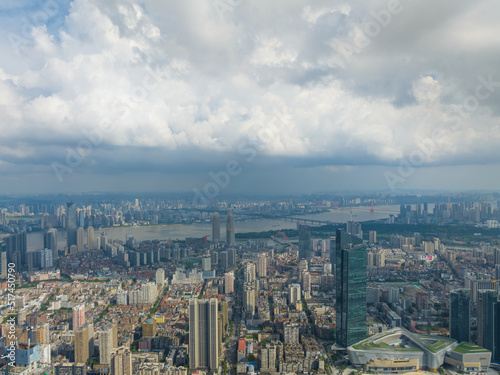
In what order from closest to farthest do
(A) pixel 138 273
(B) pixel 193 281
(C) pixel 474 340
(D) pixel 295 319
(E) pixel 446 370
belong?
(E) pixel 446 370 → (C) pixel 474 340 → (D) pixel 295 319 → (B) pixel 193 281 → (A) pixel 138 273

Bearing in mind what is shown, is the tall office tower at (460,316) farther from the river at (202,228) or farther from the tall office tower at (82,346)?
the river at (202,228)

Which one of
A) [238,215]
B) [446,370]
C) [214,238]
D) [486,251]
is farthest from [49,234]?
[486,251]

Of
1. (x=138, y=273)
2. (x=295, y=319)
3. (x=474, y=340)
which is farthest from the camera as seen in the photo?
(x=138, y=273)

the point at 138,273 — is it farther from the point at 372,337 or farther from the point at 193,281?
the point at 372,337

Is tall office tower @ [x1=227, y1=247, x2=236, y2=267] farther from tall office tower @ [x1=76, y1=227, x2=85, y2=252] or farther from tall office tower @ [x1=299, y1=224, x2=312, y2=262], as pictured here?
tall office tower @ [x1=76, y1=227, x2=85, y2=252]

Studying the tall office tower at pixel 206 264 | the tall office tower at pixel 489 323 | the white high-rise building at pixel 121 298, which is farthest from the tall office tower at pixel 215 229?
the tall office tower at pixel 489 323

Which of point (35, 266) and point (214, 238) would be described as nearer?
point (35, 266)

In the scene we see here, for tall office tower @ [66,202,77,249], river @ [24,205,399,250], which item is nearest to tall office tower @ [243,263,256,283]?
river @ [24,205,399,250]
